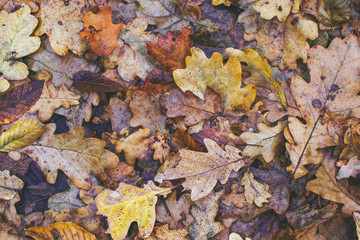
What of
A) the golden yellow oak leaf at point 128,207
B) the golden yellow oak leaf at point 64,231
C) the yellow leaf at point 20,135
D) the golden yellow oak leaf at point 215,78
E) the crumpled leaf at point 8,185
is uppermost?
the golden yellow oak leaf at point 215,78

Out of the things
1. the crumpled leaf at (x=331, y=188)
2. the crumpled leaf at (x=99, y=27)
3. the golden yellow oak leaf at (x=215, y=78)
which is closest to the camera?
the crumpled leaf at (x=331, y=188)

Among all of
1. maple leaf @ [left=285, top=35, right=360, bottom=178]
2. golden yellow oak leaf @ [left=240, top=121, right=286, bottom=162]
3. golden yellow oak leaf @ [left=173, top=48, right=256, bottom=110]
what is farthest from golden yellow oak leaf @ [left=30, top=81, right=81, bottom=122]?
maple leaf @ [left=285, top=35, right=360, bottom=178]

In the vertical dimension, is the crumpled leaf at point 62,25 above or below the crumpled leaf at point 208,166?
above

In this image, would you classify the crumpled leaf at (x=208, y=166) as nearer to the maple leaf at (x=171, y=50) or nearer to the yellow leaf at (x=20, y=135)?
the maple leaf at (x=171, y=50)

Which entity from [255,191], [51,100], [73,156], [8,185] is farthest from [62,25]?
[255,191]

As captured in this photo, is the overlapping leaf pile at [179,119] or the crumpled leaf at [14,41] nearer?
the overlapping leaf pile at [179,119]

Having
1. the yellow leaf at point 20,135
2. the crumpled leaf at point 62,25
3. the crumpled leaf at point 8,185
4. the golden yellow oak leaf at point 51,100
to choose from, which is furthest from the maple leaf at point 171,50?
the crumpled leaf at point 8,185

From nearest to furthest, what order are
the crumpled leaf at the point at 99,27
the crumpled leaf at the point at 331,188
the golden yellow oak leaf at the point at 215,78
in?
1. the crumpled leaf at the point at 331,188
2. the golden yellow oak leaf at the point at 215,78
3. the crumpled leaf at the point at 99,27

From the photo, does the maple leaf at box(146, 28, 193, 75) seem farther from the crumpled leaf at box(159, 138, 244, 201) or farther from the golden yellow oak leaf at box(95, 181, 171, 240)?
the golden yellow oak leaf at box(95, 181, 171, 240)

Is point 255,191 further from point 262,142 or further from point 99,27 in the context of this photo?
point 99,27
